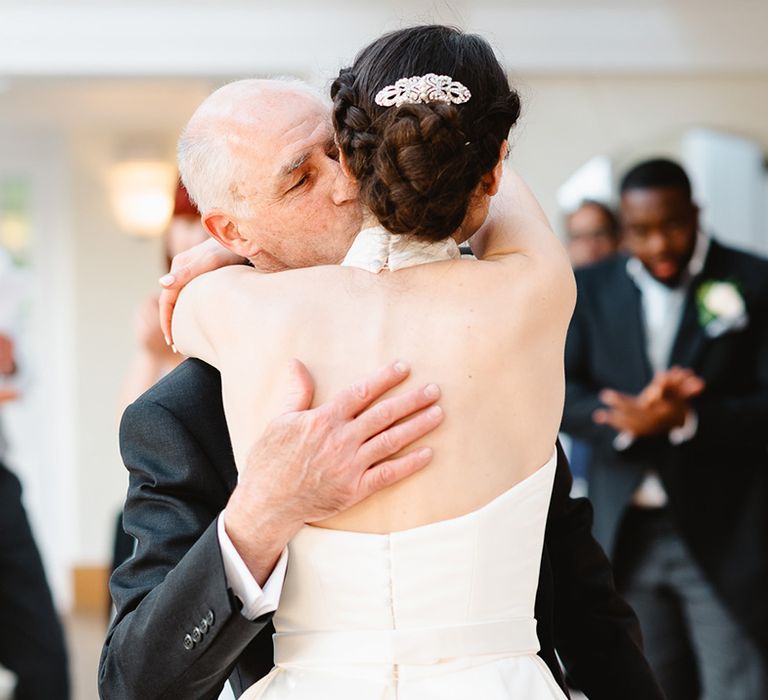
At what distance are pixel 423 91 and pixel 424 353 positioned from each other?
11.2 inches

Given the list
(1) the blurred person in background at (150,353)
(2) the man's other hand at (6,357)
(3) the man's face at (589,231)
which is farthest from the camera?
(3) the man's face at (589,231)

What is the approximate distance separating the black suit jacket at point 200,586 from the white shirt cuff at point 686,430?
7.44 ft

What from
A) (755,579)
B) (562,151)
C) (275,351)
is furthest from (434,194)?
(562,151)

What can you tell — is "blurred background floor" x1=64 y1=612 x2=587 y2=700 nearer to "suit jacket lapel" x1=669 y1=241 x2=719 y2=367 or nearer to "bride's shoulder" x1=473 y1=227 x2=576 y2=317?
"suit jacket lapel" x1=669 y1=241 x2=719 y2=367

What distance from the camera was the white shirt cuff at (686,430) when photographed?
4109 mm

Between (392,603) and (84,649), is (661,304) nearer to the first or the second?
(392,603)

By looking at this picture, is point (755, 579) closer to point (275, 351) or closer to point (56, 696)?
point (56, 696)

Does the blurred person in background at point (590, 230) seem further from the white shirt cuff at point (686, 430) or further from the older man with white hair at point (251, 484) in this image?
the older man with white hair at point (251, 484)

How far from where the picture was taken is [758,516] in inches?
167

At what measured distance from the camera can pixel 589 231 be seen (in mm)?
5773

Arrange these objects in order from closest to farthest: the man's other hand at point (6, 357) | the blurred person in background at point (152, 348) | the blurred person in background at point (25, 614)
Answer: the blurred person in background at point (152, 348) < the blurred person in background at point (25, 614) < the man's other hand at point (6, 357)

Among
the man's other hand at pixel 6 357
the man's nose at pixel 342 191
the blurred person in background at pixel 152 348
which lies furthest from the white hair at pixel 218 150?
the man's other hand at pixel 6 357

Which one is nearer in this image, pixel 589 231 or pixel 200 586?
pixel 200 586

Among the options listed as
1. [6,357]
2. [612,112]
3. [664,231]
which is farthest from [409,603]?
[612,112]
